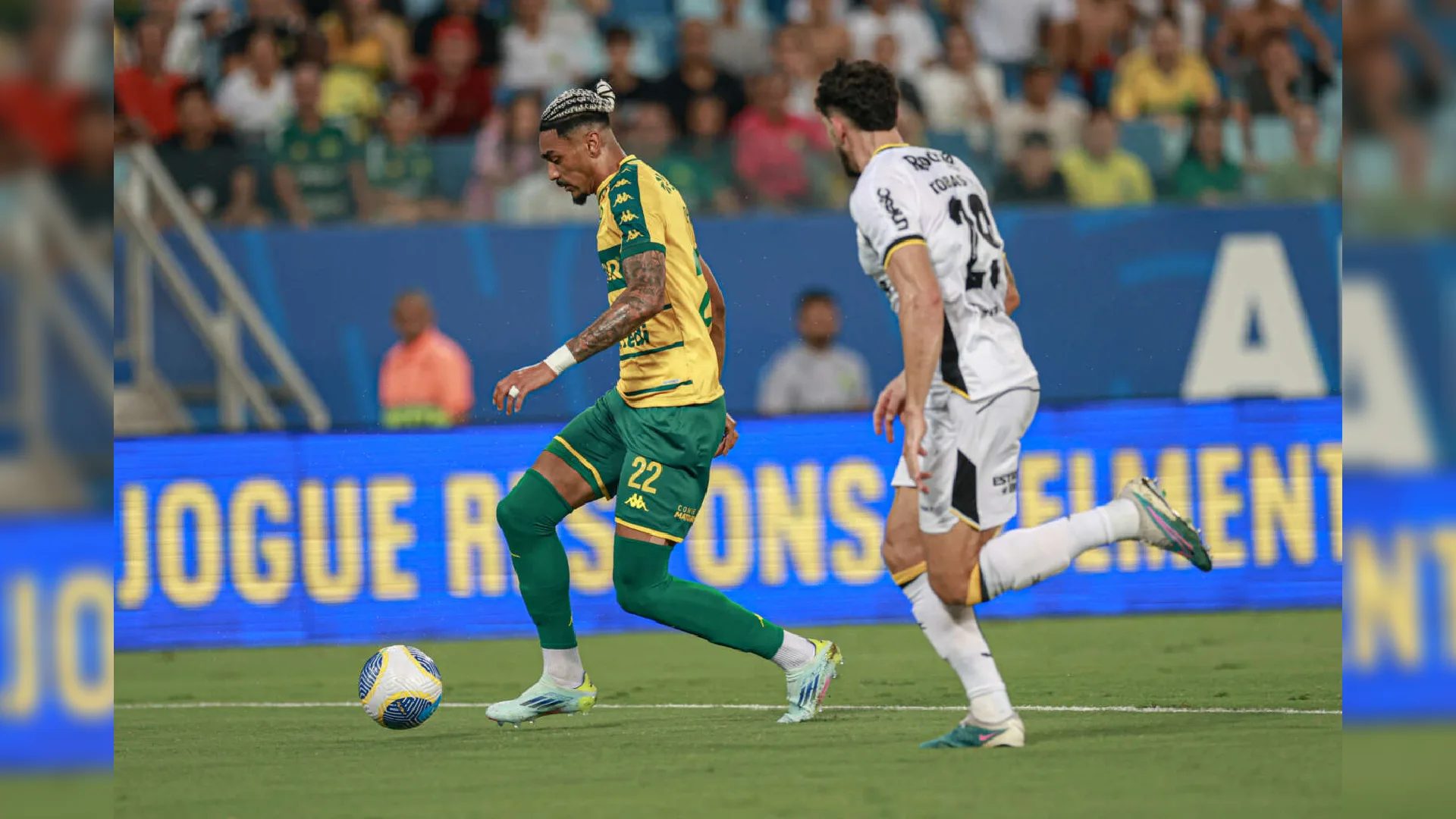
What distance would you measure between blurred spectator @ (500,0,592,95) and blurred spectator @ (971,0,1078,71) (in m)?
3.22

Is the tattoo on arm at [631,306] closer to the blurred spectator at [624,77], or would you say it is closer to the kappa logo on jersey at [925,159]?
the kappa logo on jersey at [925,159]

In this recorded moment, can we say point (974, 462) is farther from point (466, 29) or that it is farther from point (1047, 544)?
point (466, 29)

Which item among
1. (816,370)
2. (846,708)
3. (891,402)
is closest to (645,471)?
(891,402)

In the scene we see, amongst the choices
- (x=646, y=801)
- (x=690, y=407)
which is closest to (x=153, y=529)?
(x=690, y=407)

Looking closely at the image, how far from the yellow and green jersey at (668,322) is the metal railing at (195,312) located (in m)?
5.96

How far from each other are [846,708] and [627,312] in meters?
1.95

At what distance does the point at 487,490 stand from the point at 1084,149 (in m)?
5.12

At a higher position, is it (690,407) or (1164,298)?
(1164,298)

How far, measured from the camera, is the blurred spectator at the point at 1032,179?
42.2 ft

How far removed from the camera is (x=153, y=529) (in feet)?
34.8

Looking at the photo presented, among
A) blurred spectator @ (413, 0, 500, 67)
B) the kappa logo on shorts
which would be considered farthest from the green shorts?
blurred spectator @ (413, 0, 500, 67)

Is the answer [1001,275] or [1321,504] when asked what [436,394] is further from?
[1001,275]

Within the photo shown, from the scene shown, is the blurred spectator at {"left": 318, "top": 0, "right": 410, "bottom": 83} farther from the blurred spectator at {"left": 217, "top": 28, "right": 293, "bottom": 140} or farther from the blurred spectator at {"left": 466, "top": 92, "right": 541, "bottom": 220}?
the blurred spectator at {"left": 466, "top": 92, "right": 541, "bottom": 220}

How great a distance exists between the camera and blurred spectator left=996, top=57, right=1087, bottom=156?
12898 mm
